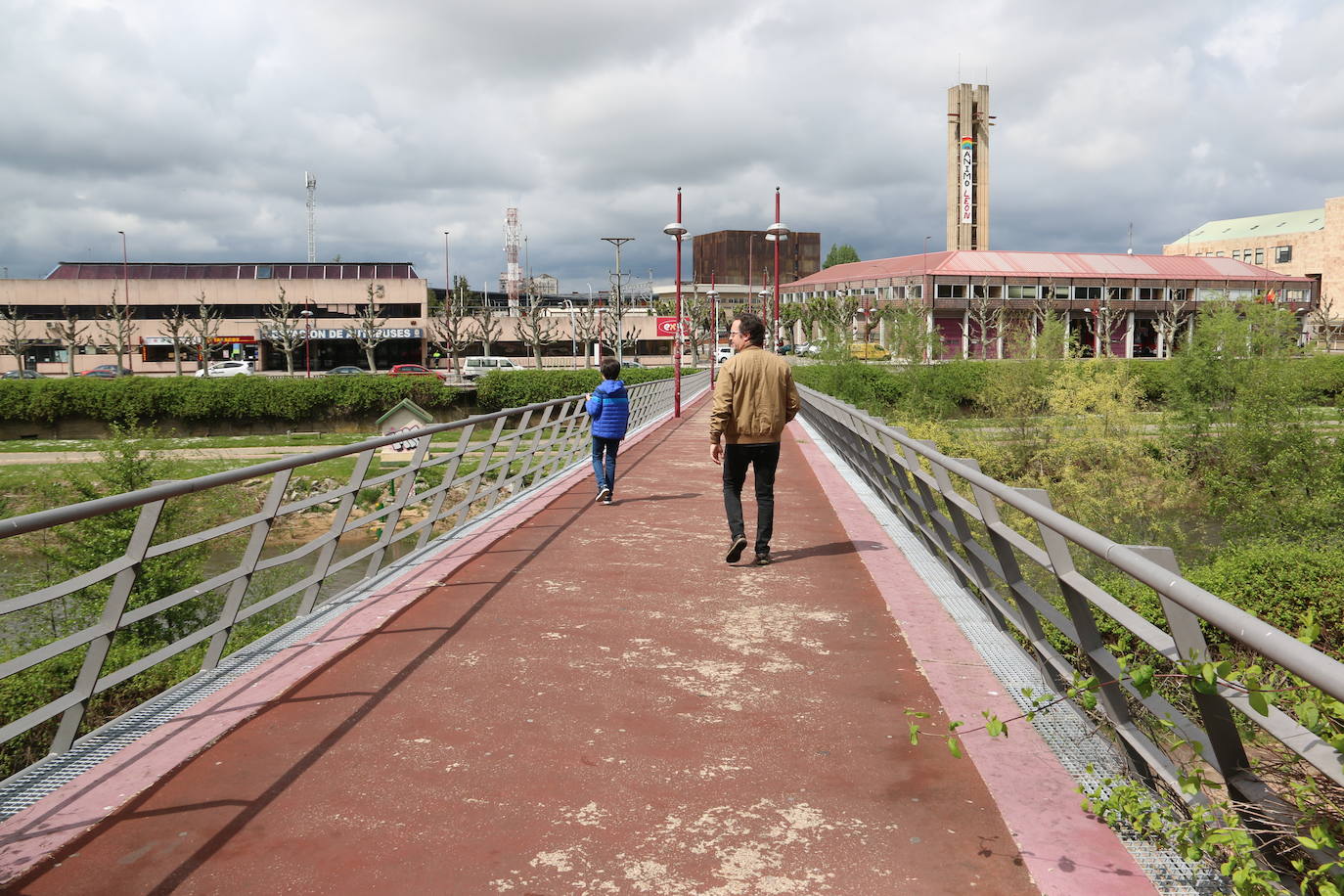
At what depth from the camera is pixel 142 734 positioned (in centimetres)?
410

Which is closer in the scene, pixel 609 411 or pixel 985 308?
pixel 609 411

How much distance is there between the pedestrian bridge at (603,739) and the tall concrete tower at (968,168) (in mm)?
100269

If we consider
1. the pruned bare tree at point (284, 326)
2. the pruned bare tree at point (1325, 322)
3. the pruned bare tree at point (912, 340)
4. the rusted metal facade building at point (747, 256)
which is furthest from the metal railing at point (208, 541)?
the rusted metal facade building at point (747, 256)

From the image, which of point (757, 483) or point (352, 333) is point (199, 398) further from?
point (757, 483)

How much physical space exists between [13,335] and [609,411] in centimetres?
8138

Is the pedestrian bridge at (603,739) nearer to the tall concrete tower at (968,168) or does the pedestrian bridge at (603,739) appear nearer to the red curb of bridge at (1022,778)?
the red curb of bridge at (1022,778)

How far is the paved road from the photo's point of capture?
9.92 feet

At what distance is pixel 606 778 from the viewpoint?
3674 mm

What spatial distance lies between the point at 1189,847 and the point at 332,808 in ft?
8.65

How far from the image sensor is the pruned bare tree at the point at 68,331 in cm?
7319

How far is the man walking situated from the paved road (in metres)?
1.19

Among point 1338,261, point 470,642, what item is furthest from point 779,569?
point 1338,261

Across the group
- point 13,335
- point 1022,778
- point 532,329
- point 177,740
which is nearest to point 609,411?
point 177,740

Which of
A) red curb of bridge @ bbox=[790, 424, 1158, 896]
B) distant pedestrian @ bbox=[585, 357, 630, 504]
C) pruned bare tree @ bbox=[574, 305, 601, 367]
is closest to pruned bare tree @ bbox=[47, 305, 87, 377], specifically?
pruned bare tree @ bbox=[574, 305, 601, 367]
